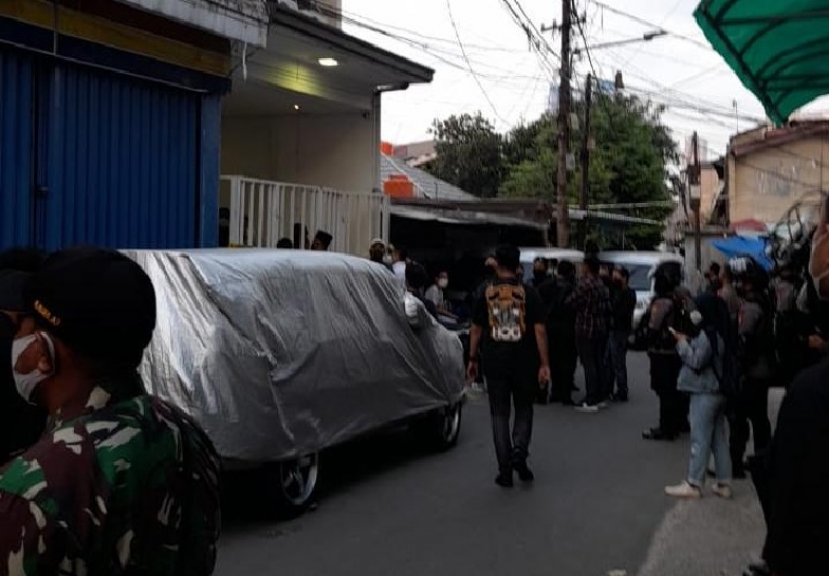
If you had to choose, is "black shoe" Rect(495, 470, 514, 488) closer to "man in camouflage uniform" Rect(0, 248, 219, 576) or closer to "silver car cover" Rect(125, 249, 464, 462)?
"silver car cover" Rect(125, 249, 464, 462)

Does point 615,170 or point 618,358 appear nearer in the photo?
point 618,358

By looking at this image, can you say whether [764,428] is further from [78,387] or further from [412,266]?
[78,387]

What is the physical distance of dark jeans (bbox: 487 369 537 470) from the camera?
25.1 feet

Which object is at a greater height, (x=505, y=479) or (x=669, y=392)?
(x=669, y=392)

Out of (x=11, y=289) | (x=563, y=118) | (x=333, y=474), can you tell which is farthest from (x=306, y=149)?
(x=11, y=289)

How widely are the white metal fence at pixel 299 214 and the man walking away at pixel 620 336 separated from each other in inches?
165

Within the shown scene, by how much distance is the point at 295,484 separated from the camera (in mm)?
6785

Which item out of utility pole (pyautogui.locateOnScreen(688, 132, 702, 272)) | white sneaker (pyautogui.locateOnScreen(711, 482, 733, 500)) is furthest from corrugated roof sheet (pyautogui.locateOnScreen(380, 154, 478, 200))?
white sneaker (pyautogui.locateOnScreen(711, 482, 733, 500))

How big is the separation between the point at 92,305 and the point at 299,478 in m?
5.08

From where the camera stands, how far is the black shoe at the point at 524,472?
7.94 metres

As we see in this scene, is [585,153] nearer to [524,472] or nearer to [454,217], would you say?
[454,217]

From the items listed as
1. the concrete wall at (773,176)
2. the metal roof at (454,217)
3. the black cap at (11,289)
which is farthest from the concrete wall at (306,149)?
the concrete wall at (773,176)

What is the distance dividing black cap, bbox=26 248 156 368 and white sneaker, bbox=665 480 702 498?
637cm

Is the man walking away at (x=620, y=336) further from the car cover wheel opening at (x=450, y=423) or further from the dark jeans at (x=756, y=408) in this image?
the dark jeans at (x=756, y=408)
